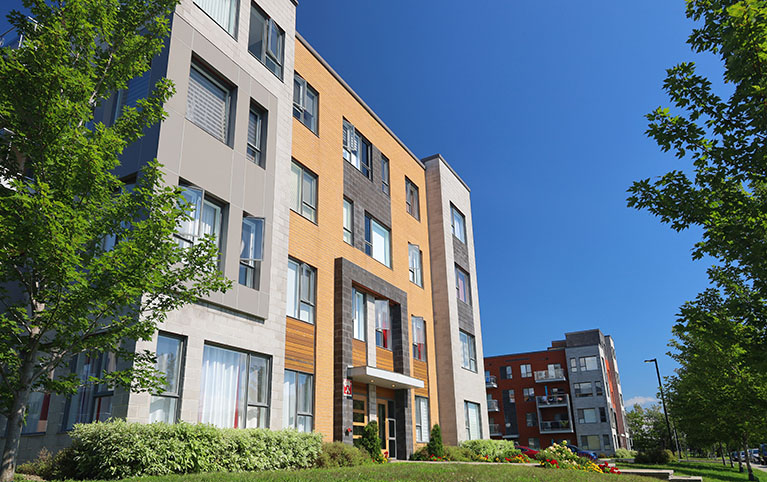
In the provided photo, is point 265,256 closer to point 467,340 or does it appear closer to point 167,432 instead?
point 167,432

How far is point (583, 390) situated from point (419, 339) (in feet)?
164

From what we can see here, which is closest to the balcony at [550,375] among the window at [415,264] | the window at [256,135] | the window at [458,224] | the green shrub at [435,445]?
the window at [458,224]

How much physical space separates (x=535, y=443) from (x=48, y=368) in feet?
225

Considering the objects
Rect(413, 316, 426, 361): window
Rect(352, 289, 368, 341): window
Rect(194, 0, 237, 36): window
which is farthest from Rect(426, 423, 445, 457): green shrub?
Rect(194, 0, 237, 36): window

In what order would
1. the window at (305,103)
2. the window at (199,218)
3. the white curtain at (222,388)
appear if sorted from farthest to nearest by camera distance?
the window at (305,103), the window at (199,218), the white curtain at (222,388)

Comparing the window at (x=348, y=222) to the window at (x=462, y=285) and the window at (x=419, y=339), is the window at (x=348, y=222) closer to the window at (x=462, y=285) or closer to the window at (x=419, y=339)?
the window at (x=419, y=339)

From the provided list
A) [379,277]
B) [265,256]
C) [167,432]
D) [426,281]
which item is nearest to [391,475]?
[167,432]

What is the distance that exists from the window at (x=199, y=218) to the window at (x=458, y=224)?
2031 centimetres

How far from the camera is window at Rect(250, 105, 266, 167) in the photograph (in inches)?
689

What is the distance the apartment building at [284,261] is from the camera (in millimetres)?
13562

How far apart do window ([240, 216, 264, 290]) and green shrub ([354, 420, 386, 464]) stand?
23.8 ft

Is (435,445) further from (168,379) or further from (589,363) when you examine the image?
(589,363)

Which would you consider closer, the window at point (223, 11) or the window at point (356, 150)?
the window at point (223, 11)

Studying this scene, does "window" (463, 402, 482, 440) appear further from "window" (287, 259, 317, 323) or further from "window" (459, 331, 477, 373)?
"window" (287, 259, 317, 323)
